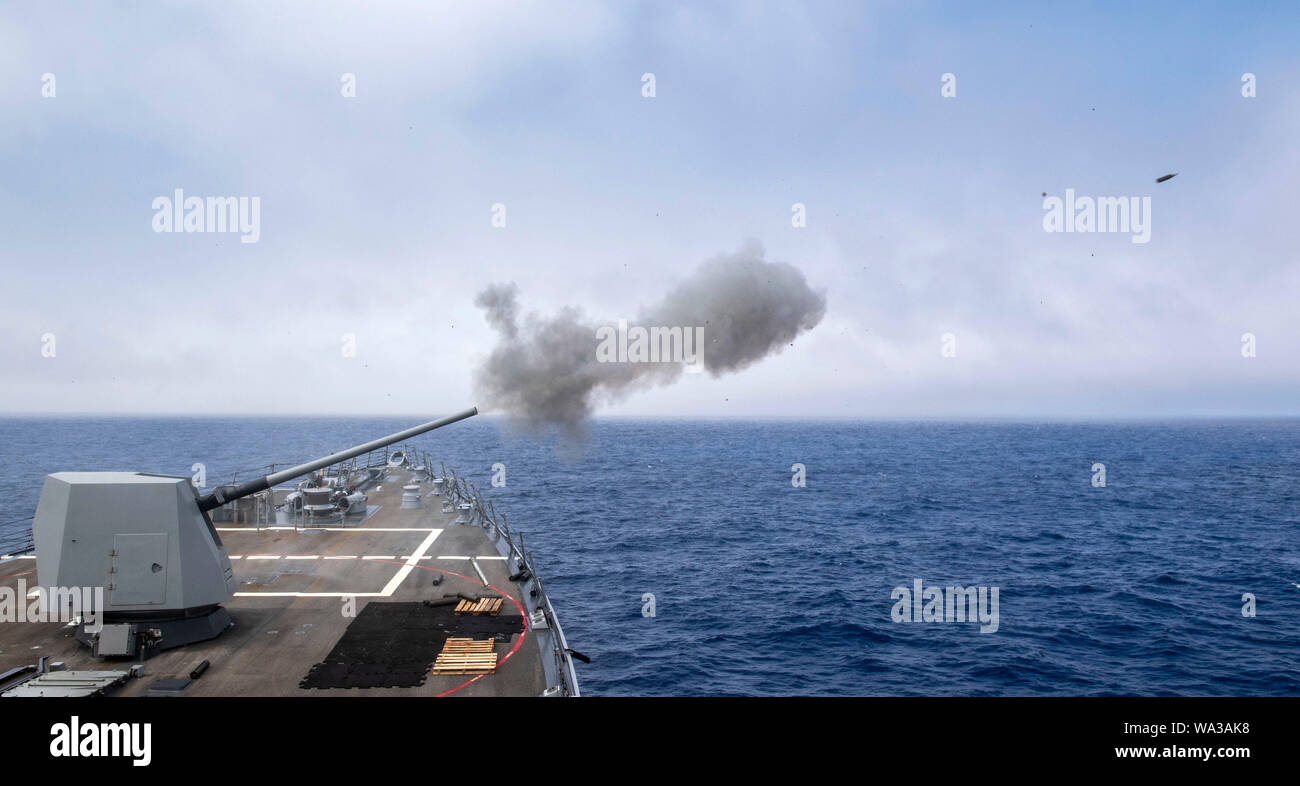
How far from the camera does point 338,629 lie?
13.3 metres

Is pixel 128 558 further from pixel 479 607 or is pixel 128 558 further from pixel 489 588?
pixel 489 588

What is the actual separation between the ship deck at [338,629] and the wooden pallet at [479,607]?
24cm

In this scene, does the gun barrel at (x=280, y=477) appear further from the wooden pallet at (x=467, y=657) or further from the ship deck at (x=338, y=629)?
the wooden pallet at (x=467, y=657)

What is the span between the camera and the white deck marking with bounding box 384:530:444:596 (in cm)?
1623

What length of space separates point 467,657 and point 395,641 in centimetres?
179

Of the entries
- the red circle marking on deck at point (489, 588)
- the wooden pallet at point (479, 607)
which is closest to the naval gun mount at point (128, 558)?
the wooden pallet at point (479, 607)

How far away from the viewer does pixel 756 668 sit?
20.0 meters

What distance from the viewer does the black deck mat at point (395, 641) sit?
10.9 meters

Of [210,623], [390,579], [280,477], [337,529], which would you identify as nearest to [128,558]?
[210,623]

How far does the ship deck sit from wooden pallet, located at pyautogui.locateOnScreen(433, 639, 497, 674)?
0.48ft

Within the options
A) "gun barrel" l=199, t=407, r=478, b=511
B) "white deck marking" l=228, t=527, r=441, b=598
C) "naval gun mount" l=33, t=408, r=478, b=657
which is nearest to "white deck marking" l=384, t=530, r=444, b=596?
"white deck marking" l=228, t=527, r=441, b=598

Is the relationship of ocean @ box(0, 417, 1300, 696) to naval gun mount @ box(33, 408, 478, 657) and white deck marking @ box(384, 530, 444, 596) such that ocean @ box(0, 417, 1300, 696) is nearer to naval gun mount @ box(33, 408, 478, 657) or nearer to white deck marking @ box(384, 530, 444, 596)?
white deck marking @ box(384, 530, 444, 596)
